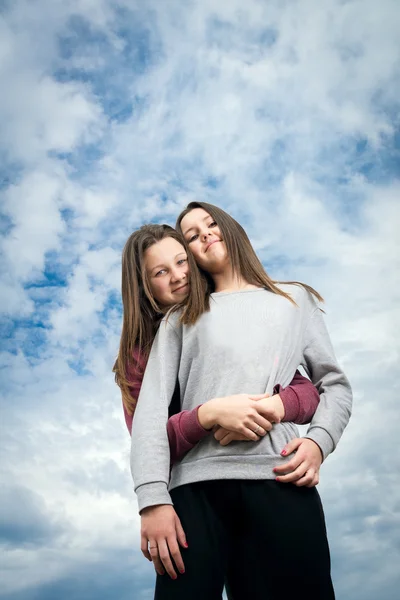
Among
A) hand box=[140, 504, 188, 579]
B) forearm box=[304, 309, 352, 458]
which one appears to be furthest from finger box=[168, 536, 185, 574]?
forearm box=[304, 309, 352, 458]

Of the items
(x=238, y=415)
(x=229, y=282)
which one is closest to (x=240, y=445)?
(x=238, y=415)

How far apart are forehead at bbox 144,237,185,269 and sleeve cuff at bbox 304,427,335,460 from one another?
3.54ft

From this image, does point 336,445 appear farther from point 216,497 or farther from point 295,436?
point 216,497

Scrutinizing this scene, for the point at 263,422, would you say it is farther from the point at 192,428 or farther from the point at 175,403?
the point at 175,403

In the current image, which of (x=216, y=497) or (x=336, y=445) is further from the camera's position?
(x=336, y=445)

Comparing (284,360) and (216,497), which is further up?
(284,360)

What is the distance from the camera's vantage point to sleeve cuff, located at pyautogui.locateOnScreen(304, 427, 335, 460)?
7.47 feet

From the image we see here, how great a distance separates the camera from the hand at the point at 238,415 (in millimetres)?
2125

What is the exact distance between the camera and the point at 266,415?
2176 mm

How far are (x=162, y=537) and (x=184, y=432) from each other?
389 mm

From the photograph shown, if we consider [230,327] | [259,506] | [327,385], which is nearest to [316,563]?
[259,506]

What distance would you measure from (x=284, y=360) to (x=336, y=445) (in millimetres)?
411

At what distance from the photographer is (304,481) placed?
2.16 m

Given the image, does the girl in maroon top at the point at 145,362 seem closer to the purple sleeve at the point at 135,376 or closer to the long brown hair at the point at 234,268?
the purple sleeve at the point at 135,376
